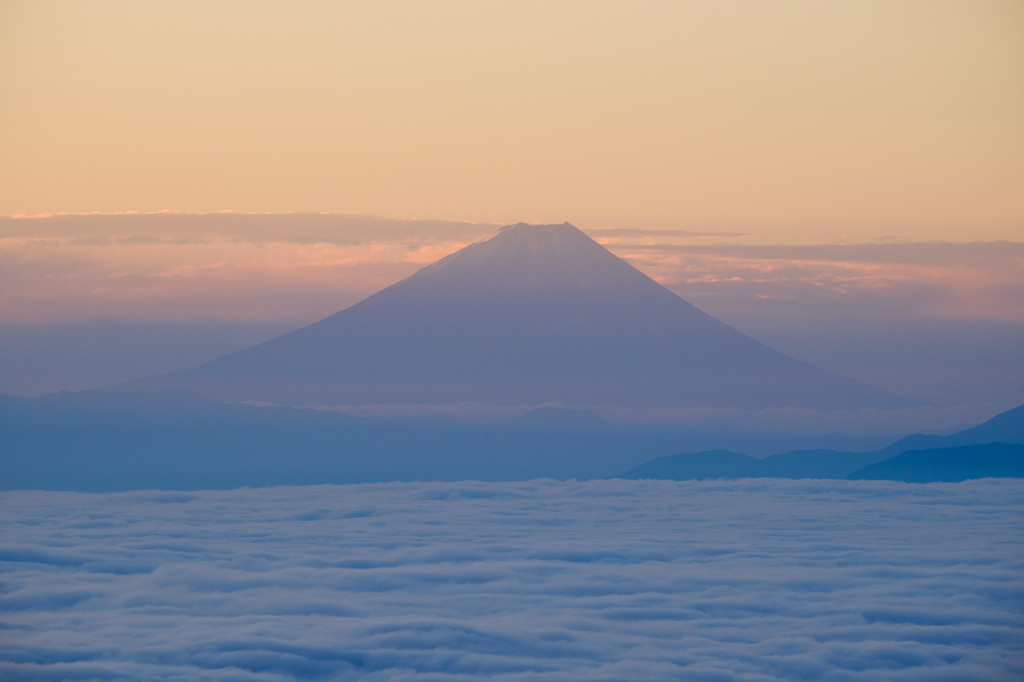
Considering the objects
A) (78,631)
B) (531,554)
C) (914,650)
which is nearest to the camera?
(914,650)

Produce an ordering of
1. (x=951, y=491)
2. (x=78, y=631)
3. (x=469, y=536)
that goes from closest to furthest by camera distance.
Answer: (x=78, y=631), (x=469, y=536), (x=951, y=491)

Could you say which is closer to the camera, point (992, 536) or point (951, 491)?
point (992, 536)

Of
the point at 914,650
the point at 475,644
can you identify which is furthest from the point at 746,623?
the point at 475,644

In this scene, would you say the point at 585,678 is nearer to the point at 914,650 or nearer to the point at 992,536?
the point at 914,650

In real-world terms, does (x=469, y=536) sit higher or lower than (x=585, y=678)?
lower

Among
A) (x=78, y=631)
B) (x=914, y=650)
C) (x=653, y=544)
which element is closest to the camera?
(x=914, y=650)

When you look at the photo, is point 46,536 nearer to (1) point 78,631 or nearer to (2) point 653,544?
(1) point 78,631

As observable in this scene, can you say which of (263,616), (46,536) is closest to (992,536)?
(263,616)

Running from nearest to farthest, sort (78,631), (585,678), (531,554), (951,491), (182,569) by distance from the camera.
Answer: (585,678) < (78,631) < (182,569) < (531,554) < (951,491)

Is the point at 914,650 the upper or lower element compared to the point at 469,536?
upper
